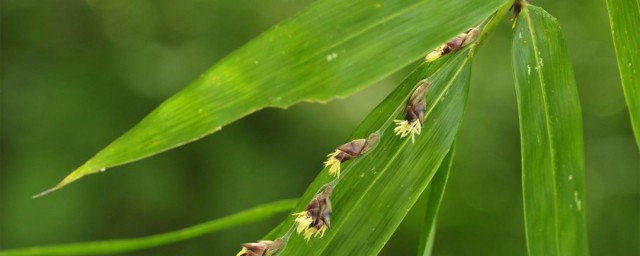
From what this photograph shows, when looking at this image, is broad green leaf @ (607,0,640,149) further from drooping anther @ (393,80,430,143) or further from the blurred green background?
the blurred green background

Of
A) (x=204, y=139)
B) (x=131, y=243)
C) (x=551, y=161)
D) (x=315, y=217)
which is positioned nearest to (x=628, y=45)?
(x=551, y=161)

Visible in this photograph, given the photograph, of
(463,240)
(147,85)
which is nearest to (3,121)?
(147,85)

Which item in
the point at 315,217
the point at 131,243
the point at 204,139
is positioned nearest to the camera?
the point at 315,217

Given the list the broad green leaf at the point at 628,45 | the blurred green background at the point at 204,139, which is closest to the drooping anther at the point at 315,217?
the broad green leaf at the point at 628,45

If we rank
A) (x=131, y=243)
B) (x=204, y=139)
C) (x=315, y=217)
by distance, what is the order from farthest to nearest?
(x=204, y=139) < (x=131, y=243) < (x=315, y=217)

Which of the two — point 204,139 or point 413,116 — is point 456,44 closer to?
point 413,116

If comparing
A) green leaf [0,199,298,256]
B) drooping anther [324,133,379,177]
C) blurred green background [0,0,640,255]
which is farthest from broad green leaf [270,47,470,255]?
blurred green background [0,0,640,255]

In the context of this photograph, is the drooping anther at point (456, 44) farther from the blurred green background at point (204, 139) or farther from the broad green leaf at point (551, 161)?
the blurred green background at point (204, 139)
